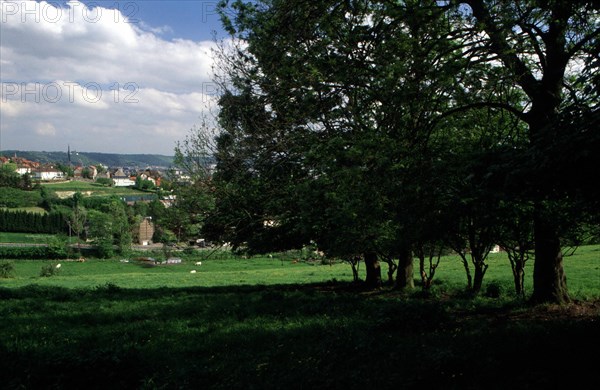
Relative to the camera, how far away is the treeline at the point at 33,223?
4377 inches

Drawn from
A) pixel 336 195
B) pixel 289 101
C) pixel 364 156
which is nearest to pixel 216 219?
pixel 289 101

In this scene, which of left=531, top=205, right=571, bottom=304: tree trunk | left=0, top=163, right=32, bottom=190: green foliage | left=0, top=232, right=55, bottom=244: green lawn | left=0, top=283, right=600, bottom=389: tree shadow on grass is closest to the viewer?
left=0, top=283, right=600, bottom=389: tree shadow on grass

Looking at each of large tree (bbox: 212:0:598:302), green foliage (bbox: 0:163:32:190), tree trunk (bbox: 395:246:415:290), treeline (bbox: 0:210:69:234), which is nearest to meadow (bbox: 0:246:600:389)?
large tree (bbox: 212:0:598:302)

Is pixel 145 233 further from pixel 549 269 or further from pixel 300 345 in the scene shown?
pixel 300 345

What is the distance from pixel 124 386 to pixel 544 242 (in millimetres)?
9844

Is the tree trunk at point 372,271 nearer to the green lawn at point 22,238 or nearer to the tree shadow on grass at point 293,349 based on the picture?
the tree shadow on grass at point 293,349

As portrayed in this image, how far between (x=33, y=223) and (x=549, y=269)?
126306 mm

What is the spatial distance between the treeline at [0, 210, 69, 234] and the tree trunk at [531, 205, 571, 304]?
118746 mm

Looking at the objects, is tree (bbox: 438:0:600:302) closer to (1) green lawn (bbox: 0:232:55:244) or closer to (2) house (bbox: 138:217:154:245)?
(1) green lawn (bbox: 0:232:55:244)

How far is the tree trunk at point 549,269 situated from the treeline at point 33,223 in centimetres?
11875

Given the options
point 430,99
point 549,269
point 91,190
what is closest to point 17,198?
point 91,190

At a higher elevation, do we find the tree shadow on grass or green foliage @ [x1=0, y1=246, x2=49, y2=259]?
the tree shadow on grass

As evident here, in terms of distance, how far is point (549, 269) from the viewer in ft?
35.7

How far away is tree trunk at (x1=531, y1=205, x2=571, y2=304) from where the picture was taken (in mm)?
10789
